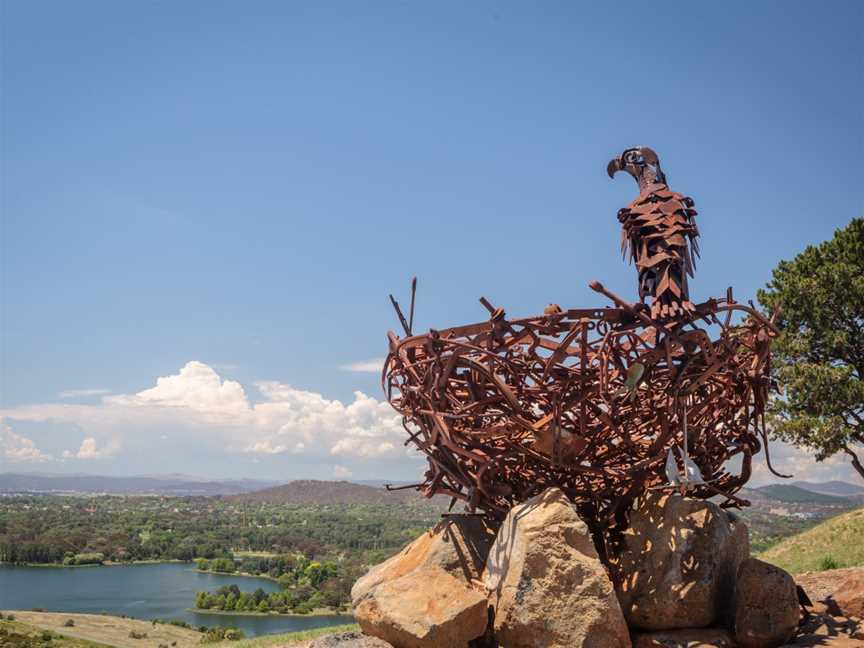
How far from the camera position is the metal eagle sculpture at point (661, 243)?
6.84 metres

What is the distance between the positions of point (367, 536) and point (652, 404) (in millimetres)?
93705

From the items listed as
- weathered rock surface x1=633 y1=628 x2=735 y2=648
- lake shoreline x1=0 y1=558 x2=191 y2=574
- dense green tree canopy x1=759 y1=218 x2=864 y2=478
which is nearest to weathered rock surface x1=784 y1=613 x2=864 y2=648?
weathered rock surface x1=633 y1=628 x2=735 y2=648

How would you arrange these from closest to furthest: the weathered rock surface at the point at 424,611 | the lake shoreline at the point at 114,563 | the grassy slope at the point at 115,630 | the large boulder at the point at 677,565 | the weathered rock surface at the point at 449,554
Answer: the weathered rock surface at the point at 424,611, the large boulder at the point at 677,565, the weathered rock surface at the point at 449,554, the grassy slope at the point at 115,630, the lake shoreline at the point at 114,563

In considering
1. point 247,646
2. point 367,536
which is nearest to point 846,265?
point 247,646

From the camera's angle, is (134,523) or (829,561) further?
(134,523)

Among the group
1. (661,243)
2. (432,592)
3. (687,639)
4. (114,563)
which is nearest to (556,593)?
(432,592)

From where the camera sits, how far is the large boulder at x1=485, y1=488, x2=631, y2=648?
641cm

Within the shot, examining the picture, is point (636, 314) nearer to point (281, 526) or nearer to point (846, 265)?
point (846, 265)

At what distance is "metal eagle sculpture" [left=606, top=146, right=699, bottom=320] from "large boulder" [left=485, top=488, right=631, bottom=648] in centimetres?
232

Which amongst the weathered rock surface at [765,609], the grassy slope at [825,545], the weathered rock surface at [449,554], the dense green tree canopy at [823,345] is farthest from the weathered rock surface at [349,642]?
the dense green tree canopy at [823,345]

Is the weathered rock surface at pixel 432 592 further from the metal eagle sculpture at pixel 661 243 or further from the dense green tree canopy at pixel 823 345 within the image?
the dense green tree canopy at pixel 823 345

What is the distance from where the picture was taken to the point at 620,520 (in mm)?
7746

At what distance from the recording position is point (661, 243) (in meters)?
7.08

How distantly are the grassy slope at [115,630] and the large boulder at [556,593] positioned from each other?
42.0 metres
